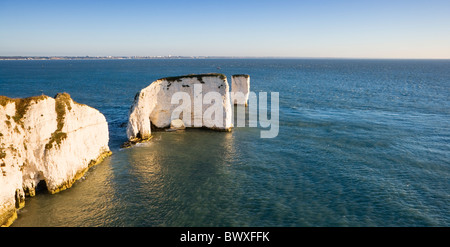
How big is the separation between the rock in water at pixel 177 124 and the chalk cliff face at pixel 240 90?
24474mm

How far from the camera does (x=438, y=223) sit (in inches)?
829

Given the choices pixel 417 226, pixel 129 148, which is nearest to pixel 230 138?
pixel 129 148

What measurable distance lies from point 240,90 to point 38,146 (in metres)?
50.6

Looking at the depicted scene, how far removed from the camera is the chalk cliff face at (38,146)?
21406 mm

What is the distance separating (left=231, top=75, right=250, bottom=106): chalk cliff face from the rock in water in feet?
80.3

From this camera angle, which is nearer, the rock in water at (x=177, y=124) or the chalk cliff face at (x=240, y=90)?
the rock in water at (x=177, y=124)

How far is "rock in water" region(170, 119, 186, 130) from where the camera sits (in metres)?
46.5

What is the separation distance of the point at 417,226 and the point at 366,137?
75.3 feet
